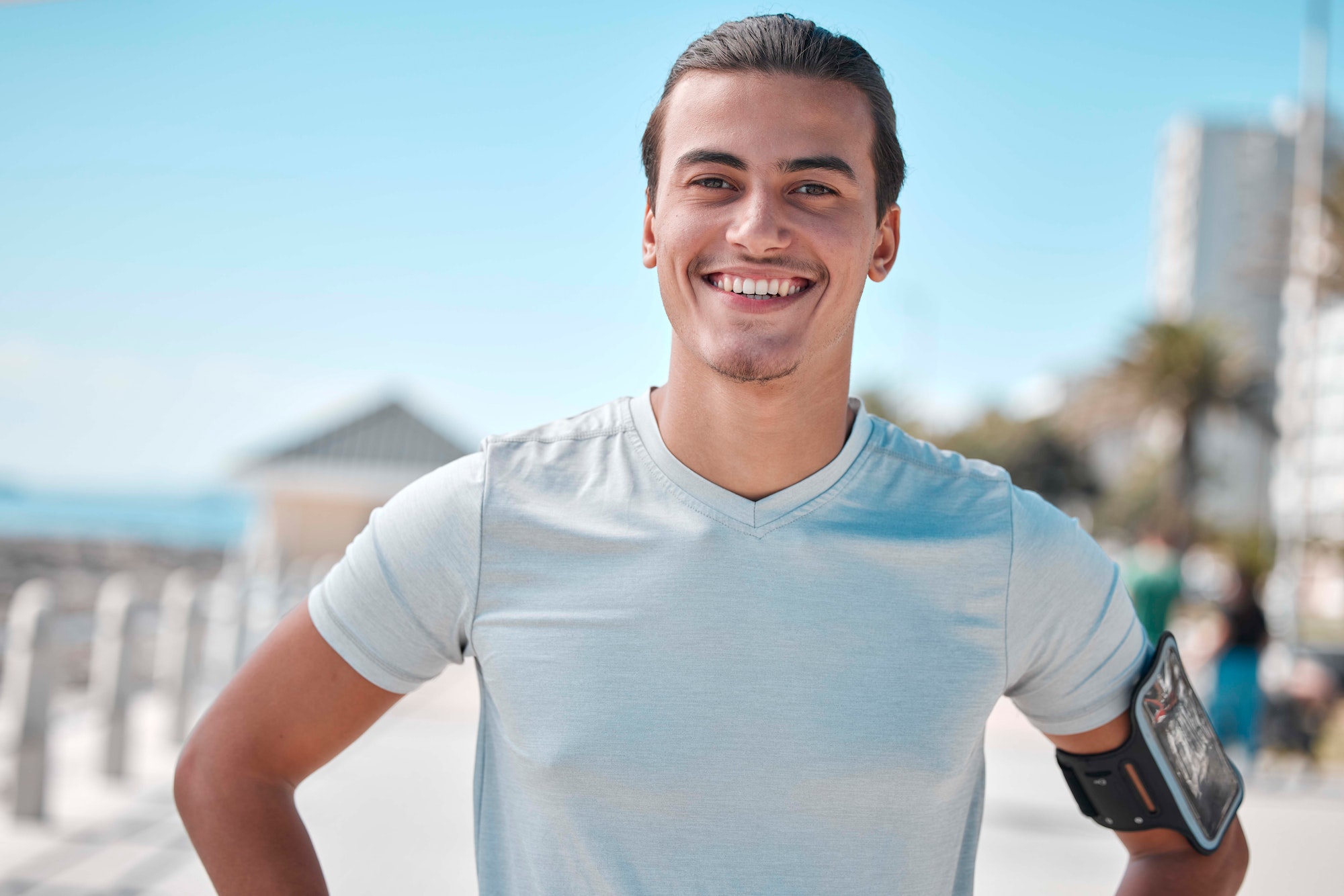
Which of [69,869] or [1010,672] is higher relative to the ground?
[1010,672]

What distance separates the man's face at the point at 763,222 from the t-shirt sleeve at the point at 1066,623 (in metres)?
0.41

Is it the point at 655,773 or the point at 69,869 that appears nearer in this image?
the point at 655,773

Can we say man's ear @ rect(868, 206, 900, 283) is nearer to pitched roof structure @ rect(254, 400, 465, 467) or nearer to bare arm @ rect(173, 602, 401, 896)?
bare arm @ rect(173, 602, 401, 896)

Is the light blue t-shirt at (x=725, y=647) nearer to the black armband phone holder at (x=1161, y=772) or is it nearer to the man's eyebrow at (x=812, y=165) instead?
the black armband phone holder at (x=1161, y=772)

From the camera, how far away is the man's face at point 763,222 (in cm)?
154

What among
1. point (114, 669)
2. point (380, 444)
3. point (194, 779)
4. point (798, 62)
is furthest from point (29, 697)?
point (380, 444)

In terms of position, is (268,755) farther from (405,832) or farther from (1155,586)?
(1155,586)

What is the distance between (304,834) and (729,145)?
3.69 feet

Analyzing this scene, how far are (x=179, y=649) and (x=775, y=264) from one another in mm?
6963

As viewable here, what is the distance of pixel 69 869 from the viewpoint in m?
4.71

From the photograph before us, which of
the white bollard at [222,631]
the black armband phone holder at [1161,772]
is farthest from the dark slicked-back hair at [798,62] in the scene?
the white bollard at [222,631]

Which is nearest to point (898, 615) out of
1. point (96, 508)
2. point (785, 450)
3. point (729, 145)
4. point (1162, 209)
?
point (785, 450)

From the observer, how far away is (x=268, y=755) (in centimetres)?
153

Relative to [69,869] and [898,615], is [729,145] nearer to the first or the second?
[898,615]
